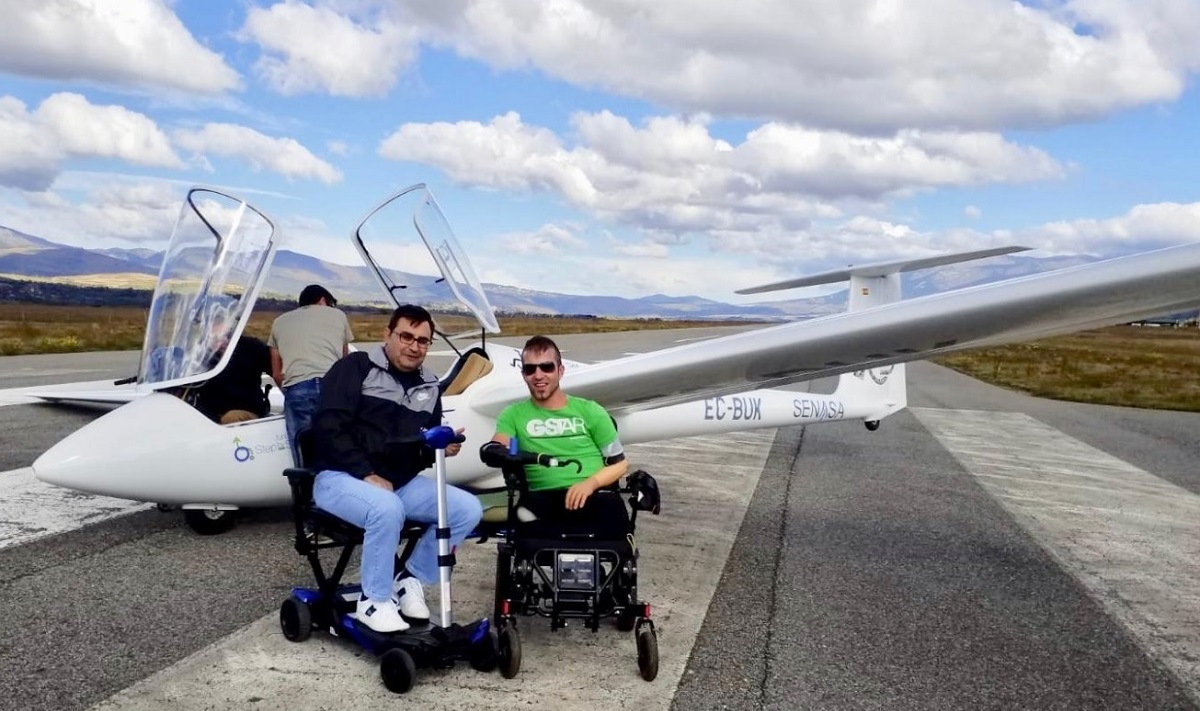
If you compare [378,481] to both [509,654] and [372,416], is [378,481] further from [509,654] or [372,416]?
[509,654]

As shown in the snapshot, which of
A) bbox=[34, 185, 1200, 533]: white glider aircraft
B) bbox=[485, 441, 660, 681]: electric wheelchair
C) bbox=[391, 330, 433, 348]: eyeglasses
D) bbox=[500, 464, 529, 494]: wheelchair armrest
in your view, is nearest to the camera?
bbox=[485, 441, 660, 681]: electric wheelchair

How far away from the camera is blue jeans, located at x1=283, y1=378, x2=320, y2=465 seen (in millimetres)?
5191

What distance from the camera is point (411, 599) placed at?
3855 mm

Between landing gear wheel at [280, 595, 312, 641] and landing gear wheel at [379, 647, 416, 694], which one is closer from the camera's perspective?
landing gear wheel at [379, 647, 416, 694]

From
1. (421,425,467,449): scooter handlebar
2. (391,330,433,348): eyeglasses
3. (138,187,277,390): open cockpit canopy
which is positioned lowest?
(421,425,467,449): scooter handlebar

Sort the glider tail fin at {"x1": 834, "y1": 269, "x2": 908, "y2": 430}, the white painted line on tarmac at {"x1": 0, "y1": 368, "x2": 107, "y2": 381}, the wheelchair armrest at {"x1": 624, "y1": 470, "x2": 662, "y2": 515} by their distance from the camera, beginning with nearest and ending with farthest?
the wheelchair armrest at {"x1": 624, "y1": 470, "x2": 662, "y2": 515} < the glider tail fin at {"x1": 834, "y1": 269, "x2": 908, "y2": 430} < the white painted line on tarmac at {"x1": 0, "y1": 368, "x2": 107, "y2": 381}

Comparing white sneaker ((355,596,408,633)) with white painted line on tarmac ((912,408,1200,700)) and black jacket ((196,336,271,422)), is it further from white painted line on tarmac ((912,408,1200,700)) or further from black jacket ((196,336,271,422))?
white painted line on tarmac ((912,408,1200,700))

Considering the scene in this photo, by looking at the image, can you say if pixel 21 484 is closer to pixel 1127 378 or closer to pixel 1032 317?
pixel 1032 317

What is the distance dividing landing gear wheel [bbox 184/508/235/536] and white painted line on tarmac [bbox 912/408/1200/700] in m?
5.22

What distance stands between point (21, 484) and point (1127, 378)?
1188 inches

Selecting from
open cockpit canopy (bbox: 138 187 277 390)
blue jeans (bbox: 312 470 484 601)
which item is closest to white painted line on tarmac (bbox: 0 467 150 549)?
open cockpit canopy (bbox: 138 187 277 390)

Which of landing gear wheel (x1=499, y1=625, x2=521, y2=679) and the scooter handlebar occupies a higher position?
the scooter handlebar

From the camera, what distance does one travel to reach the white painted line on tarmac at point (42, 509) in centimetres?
553

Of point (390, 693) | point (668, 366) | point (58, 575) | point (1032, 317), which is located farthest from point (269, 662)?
point (1032, 317)
